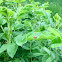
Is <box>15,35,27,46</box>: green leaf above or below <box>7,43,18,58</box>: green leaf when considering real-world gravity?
above

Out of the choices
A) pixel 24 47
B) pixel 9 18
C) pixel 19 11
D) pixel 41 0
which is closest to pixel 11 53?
pixel 24 47

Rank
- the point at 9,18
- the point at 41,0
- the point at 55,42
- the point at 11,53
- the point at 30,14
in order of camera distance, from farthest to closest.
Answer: the point at 41,0 < the point at 30,14 < the point at 9,18 < the point at 11,53 < the point at 55,42

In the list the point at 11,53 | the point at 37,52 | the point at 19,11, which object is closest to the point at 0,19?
the point at 19,11

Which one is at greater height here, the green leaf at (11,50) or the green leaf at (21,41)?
the green leaf at (21,41)

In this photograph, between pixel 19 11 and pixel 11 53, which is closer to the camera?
pixel 11 53

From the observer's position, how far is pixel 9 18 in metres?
1.15

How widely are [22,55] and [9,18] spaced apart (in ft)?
1.10

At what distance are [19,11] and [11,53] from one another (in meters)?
0.39

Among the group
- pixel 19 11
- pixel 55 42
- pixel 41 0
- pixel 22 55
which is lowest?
pixel 41 0

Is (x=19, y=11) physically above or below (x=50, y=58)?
above

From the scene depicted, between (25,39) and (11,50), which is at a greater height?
(25,39)

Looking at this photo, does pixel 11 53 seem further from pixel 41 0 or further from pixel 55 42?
pixel 41 0

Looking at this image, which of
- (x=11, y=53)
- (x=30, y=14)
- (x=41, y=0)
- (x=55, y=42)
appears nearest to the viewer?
(x=55, y=42)

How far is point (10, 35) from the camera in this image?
1168 millimetres
